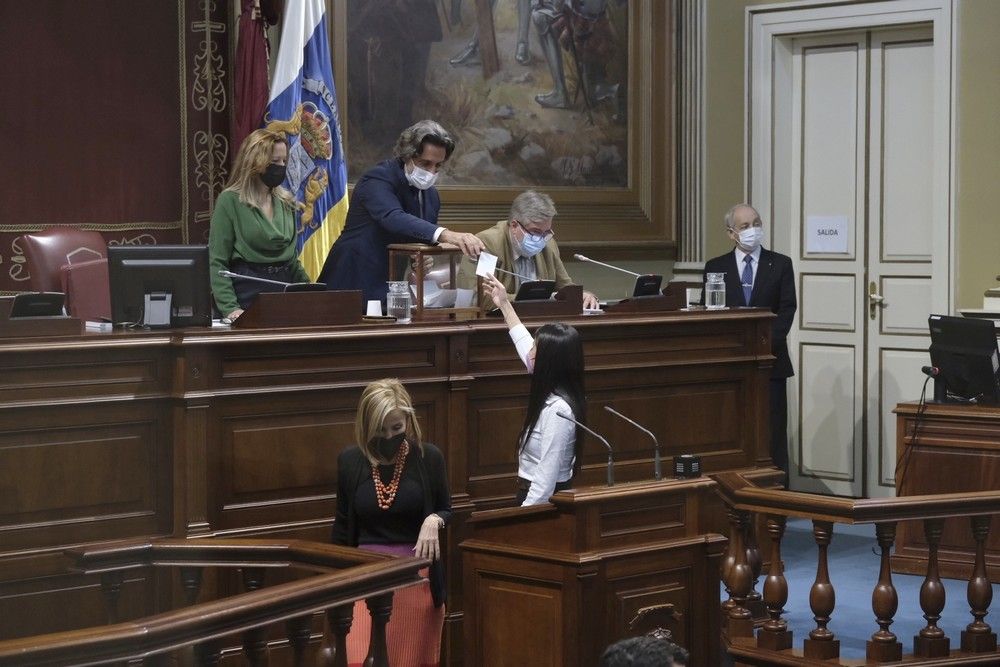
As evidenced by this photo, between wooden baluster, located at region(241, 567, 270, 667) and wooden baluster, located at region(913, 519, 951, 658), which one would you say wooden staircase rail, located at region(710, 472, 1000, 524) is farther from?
wooden baluster, located at region(241, 567, 270, 667)

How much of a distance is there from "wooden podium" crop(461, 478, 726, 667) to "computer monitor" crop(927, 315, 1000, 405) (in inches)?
105

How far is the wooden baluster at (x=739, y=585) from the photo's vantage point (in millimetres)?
5059

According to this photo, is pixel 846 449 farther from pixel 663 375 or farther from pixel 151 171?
pixel 151 171

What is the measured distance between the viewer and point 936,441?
706 centimetres

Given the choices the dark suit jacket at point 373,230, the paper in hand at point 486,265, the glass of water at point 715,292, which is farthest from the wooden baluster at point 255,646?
the glass of water at point 715,292

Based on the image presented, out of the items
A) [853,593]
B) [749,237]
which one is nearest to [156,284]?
[853,593]

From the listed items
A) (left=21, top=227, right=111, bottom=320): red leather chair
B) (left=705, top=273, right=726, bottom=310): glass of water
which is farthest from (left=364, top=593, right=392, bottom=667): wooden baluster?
(left=705, top=273, right=726, bottom=310): glass of water

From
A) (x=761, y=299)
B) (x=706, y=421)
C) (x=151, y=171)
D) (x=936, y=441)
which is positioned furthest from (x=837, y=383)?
(x=151, y=171)

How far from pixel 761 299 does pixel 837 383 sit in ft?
4.03

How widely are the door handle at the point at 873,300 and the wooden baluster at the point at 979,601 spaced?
3827 millimetres

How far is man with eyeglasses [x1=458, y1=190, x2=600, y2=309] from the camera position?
6.26 meters

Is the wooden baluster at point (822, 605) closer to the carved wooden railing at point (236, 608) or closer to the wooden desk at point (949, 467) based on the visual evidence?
the carved wooden railing at point (236, 608)

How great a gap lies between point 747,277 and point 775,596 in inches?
134

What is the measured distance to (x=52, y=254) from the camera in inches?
273
